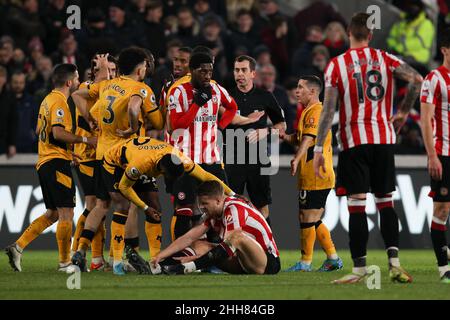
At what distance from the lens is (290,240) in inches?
592

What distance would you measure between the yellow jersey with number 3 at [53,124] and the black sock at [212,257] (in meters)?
1.95

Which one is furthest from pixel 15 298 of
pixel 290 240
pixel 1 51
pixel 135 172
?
pixel 1 51

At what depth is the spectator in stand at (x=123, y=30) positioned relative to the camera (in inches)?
680

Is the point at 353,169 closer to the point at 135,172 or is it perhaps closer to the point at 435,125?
the point at 435,125

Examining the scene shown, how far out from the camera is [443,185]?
375 inches

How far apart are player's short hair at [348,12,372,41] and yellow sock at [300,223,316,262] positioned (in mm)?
3014

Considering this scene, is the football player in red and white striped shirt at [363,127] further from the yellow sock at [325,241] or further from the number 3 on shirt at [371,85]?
the yellow sock at [325,241]

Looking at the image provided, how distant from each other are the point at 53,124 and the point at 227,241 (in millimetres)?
2418

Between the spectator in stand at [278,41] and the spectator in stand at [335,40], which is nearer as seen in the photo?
the spectator in stand at [335,40]

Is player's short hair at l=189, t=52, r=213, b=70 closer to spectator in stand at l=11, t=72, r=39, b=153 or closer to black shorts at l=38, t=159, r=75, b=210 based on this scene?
black shorts at l=38, t=159, r=75, b=210

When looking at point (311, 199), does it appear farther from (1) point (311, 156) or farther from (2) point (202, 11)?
(2) point (202, 11)

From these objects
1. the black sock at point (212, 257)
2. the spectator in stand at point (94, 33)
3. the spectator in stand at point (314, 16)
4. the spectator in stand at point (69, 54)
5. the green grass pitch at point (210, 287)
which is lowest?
the green grass pitch at point (210, 287)

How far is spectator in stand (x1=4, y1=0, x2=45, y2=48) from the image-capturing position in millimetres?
17719

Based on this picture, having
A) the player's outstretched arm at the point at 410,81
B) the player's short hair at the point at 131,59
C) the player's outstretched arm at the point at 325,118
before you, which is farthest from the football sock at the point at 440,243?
the player's short hair at the point at 131,59
